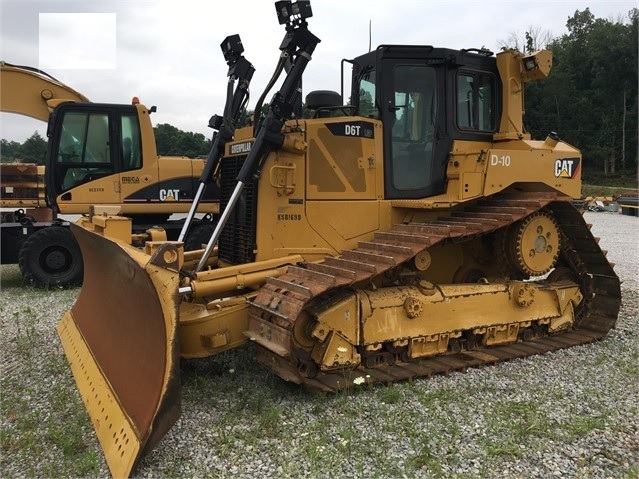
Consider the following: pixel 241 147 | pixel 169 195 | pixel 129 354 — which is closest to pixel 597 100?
pixel 169 195

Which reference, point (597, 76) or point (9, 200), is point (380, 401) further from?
point (597, 76)

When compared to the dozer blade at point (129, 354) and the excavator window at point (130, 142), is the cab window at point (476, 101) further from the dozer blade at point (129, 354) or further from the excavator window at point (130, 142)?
the excavator window at point (130, 142)

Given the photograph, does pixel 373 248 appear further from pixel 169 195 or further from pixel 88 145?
pixel 88 145

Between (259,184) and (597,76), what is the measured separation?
51379 millimetres

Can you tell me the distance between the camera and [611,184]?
4372 centimetres

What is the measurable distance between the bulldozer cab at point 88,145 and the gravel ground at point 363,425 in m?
4.79

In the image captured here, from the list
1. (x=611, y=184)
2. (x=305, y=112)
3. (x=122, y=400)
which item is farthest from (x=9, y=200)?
(x=611, y=184)

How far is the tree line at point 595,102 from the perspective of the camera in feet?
152

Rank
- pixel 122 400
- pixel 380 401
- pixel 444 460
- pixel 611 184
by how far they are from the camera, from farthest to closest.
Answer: pixel 611 184 → pixel 380 401 → pixel 122 400 → pixel 444 460

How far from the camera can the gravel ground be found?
3.55m

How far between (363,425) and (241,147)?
124 inches

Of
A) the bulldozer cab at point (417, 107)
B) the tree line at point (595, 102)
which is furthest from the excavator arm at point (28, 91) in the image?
the tree line at point (595, 102)

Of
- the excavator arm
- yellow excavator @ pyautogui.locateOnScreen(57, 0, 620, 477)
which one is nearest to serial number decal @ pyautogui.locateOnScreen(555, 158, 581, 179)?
yellow excavator @ pyautogui.locateOnScreen(57, 0, 620, 477)

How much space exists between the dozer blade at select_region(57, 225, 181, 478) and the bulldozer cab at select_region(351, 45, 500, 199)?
9.22 ft
